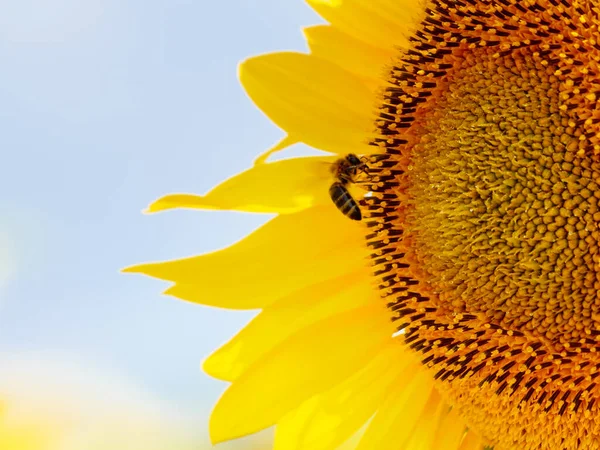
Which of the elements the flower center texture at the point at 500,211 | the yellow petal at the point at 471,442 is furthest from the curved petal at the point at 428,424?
the flower center texture at the point at 500,211

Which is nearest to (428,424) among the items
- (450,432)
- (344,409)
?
(450,432)

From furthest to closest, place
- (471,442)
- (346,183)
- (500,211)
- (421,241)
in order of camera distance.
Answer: (471,442)
(346,183)
(421,241)
(500,211)

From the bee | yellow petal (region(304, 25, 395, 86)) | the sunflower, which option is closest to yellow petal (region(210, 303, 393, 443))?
the sunflower

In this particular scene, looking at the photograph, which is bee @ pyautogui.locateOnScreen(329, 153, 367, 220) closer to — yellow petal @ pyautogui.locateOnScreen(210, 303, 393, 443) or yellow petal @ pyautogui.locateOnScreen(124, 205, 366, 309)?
yellow petal @ pyautogui.locateOnScreen(124, 205, 366, 309)

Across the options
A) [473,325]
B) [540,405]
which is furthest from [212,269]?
[540,405]

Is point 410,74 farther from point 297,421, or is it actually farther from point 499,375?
point 297,421

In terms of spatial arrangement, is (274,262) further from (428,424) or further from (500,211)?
(500,211)

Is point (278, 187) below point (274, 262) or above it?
above
